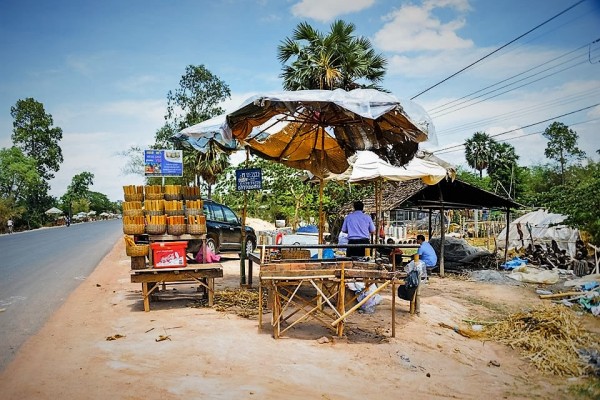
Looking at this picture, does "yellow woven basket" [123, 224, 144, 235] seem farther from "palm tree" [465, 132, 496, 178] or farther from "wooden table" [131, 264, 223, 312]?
"palm tree" [465, 132, 496, 178]

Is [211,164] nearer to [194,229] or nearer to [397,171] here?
[397,171]

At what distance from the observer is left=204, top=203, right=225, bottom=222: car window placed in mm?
13789

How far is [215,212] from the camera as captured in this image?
1405cm

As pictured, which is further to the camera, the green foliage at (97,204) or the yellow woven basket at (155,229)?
the green foliage at (97,204)

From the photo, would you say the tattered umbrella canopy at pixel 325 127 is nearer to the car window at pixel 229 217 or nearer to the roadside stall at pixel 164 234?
the roadside stall at pixel 164 234

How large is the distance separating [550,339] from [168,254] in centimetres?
601

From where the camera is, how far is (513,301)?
955 cm

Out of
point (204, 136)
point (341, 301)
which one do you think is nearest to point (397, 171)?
point (204, 136)

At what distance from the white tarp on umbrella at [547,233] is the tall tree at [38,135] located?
52.3 metres

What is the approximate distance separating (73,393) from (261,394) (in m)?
1.67

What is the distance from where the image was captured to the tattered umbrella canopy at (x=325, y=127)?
5.79 m

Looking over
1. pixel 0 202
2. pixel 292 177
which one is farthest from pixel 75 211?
pixel 292 177

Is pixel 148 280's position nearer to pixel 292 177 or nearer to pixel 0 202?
pixel 292 177

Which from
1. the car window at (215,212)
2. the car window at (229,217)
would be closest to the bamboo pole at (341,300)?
the car window at (215,212)
